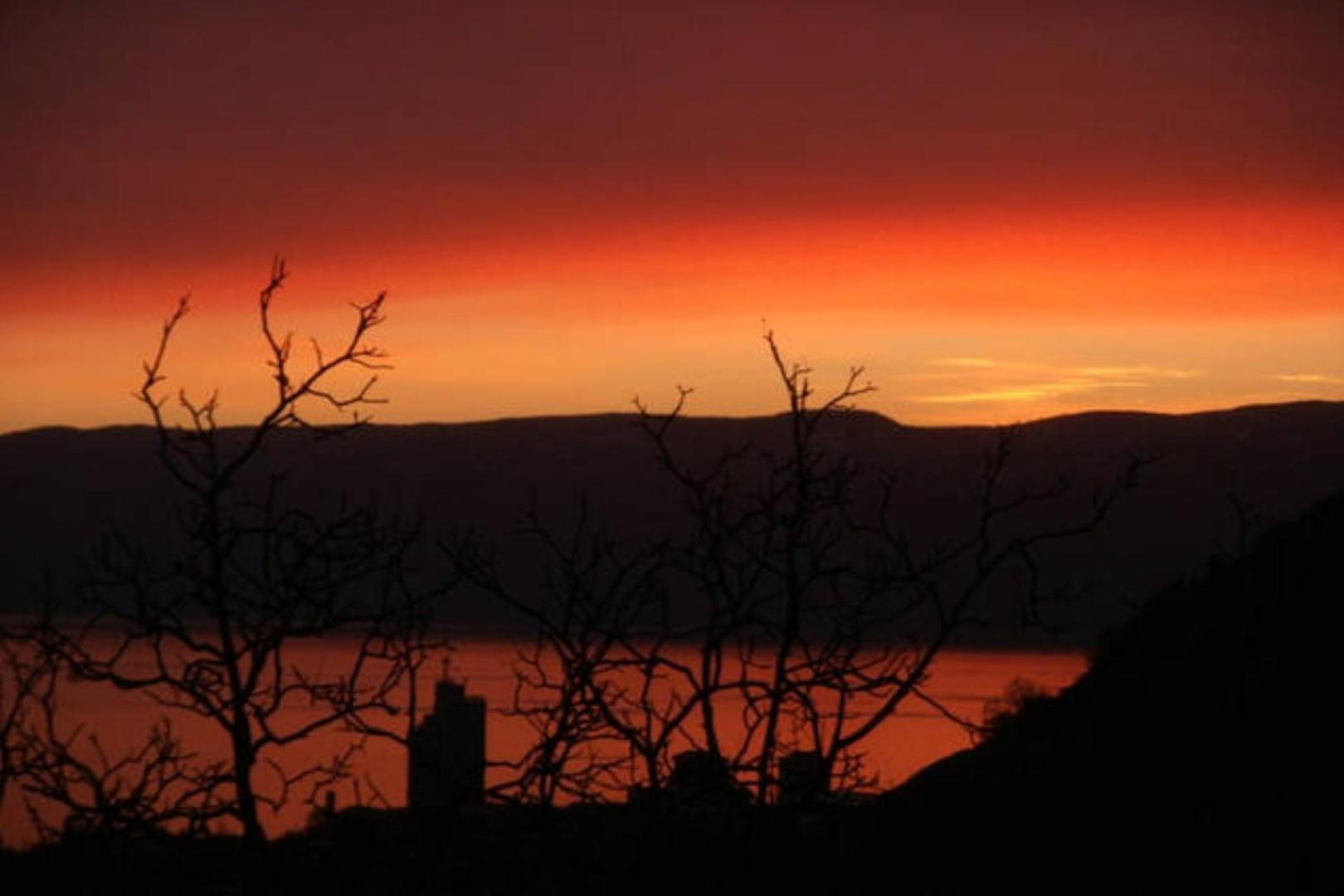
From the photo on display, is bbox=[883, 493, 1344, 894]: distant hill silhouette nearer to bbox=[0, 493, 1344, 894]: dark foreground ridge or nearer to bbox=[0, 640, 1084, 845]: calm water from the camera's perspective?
bbox=[0, 493, 1344, 894]: dark foreground ridge

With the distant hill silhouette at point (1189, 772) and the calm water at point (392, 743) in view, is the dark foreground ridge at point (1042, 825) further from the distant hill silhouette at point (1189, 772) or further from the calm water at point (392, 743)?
the calm water at point (392, 743)

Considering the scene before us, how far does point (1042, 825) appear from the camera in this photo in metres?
12.3

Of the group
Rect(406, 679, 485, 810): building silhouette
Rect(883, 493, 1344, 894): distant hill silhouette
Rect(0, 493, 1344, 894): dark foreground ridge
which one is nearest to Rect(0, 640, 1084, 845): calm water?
Rect(406, 679, 485, 810): building silhouette

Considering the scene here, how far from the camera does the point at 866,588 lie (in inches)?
352

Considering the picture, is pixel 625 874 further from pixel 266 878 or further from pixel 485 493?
pixel 485 493

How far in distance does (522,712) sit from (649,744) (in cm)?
135

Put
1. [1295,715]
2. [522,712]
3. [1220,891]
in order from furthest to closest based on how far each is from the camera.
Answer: [1295,715] → [1220,891] → [522,712]

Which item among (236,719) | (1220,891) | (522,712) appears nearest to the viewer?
(236,719)

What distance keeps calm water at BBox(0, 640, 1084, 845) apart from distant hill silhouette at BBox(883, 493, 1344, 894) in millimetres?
1344

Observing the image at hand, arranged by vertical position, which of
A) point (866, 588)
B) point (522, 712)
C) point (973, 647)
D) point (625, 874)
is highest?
point (866, 588)

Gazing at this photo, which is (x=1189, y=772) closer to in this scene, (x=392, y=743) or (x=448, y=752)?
(x=448, y=752)

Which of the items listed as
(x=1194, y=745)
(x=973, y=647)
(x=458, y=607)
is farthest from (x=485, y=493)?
(x=1194, y=745)

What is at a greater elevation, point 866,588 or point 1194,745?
point 866,588

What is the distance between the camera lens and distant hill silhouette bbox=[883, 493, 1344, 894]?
10.8m
